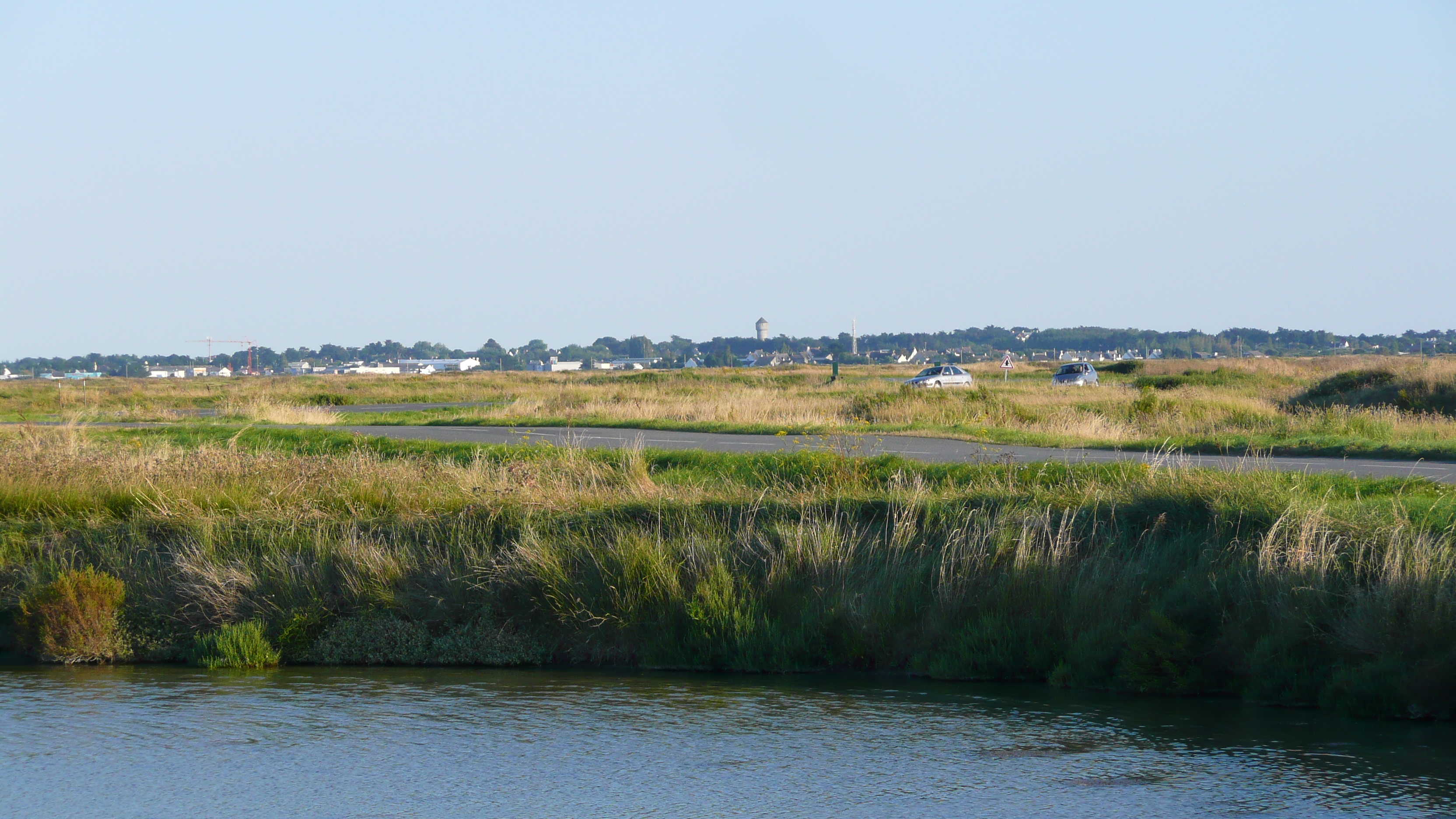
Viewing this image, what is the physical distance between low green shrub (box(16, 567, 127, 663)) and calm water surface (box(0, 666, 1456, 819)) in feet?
3.10

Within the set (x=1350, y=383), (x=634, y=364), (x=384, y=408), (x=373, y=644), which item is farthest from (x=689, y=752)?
(x=634, y=364)

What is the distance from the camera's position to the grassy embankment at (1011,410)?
2436cm

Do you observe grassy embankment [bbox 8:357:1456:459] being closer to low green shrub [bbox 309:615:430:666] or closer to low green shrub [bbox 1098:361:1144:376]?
low green shrub [bbox 309:615:430:666]

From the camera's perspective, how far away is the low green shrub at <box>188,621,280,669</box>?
38.7 ft

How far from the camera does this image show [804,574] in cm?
1189

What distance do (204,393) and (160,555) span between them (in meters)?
60.4

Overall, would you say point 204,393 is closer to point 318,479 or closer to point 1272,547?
point 318,479

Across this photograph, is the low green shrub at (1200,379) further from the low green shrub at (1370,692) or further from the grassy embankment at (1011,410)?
the low green shrub at (1370,692)

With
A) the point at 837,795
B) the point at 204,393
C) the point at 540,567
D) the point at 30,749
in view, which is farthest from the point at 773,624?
the point at 204,393

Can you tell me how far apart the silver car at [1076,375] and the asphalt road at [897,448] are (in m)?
29.7

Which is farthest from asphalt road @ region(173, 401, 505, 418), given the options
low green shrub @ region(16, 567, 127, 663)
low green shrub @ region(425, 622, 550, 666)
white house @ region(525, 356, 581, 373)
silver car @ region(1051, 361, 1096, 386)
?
white house @ region(525, 356, 581, 373)

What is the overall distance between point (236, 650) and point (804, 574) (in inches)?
222

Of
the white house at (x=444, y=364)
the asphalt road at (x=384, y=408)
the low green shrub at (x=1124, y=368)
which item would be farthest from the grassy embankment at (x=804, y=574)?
the white house at (x=444, y=364)

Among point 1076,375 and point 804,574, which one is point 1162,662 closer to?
point 804,574
